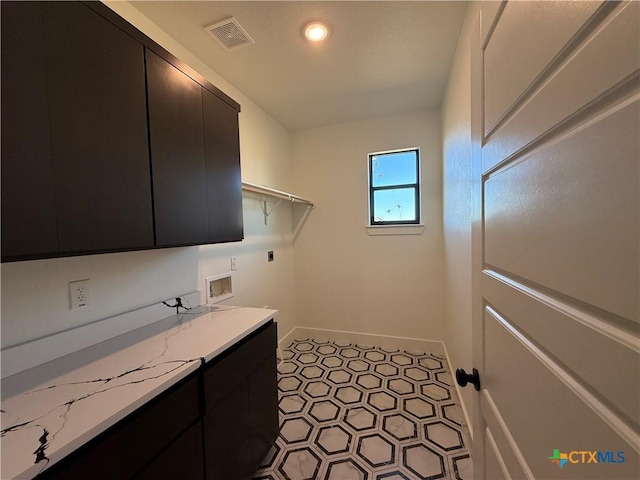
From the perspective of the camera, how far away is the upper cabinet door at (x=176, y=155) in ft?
3.65

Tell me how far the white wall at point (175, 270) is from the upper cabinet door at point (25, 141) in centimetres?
37

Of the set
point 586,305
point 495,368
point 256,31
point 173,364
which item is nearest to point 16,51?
point 173,364

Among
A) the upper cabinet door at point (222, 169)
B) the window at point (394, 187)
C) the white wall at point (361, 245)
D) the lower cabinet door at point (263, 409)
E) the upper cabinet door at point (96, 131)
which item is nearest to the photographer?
the upper cabinet door at point (96, 131)

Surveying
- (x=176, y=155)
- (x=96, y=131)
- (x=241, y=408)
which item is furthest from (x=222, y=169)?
(x=241, y=408)

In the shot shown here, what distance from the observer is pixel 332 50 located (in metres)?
1.72

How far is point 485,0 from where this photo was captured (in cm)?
73

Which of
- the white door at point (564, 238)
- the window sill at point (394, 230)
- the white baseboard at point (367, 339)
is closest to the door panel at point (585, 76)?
the white door at point (564, 238)

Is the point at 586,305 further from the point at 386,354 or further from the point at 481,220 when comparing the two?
the point at 386,354

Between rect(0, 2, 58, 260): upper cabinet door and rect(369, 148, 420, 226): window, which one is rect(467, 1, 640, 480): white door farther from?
rect(369, 148, 420, 226): window

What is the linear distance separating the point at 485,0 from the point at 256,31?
Result: 4.30ft

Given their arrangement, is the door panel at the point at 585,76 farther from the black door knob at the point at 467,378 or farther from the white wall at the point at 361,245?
the white wall at the point at 361,245

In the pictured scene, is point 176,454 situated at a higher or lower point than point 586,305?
lower

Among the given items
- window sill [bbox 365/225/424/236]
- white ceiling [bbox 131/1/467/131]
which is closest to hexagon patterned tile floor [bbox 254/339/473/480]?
window sill [bbox 365/225/424/236]

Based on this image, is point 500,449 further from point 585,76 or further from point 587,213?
point 585,76
